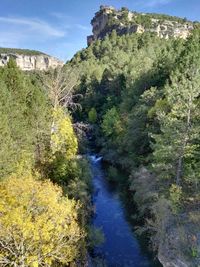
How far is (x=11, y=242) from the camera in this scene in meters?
23.1

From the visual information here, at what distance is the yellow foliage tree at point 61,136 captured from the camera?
3916 cm

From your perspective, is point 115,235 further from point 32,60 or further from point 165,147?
point 32,60

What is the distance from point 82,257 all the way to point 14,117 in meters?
14.6

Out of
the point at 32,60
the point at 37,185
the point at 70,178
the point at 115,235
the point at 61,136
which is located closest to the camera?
the point at 37,185

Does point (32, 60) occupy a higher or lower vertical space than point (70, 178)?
higher

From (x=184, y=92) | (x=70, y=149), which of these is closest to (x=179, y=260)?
(x=184, y=92)

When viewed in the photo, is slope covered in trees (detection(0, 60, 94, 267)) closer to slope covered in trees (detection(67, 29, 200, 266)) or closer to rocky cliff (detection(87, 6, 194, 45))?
slope covered in trees (detection(67, 29, 200, 266))

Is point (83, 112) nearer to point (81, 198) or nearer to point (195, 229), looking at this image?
point (81, 198)

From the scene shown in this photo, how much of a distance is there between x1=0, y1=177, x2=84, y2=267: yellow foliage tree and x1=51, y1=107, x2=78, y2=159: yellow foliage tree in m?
14.3

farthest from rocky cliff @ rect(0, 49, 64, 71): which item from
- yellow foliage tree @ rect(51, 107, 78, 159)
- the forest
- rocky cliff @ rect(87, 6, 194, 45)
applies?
yellow foliage tree @ rect(51, 107, 78, 159)

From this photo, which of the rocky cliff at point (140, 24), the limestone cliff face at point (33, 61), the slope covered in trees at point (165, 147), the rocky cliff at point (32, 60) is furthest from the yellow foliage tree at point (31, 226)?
the limestone cliff face at point (33, 61)

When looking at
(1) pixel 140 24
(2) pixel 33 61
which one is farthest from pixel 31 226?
(2) pixel 33 61

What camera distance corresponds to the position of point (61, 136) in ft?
131

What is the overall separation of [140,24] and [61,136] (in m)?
139
